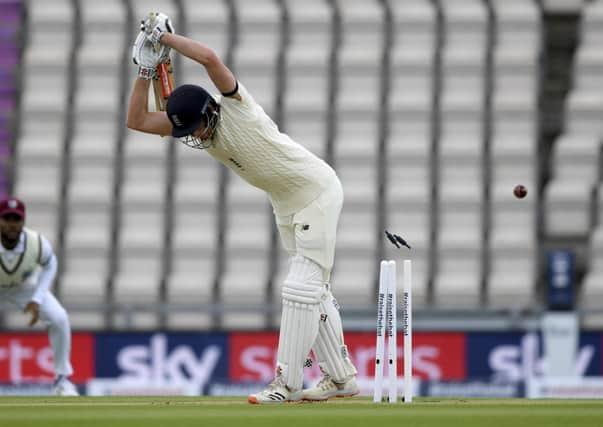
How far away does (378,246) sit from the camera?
12062mm

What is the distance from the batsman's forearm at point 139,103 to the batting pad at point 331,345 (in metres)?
1.17

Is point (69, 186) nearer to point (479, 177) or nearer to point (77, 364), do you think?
point (77, 364)

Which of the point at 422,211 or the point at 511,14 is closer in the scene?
the point at 422,211

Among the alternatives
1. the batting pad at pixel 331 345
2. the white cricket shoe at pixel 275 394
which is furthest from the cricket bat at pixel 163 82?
the white cricket shoe at pixel 275 394

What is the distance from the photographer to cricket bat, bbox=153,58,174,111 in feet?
20.4

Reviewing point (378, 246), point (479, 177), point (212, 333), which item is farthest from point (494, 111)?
point (212, 333)

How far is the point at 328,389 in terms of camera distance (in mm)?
6266

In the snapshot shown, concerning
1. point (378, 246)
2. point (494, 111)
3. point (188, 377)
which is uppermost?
point (494, 111)

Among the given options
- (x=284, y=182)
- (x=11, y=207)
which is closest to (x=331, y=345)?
(x=284, y=182)

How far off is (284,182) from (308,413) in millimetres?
1245

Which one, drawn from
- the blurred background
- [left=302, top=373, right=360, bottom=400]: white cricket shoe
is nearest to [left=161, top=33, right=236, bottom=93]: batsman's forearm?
[left=302, top=373, right=360, bottom=400]: white cricket shoe

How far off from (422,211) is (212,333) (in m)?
2.58

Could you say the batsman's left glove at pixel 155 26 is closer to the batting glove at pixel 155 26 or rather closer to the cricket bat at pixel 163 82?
the batting glove at pixel 155 26

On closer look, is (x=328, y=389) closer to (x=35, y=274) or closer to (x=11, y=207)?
(x=11, y=207)
